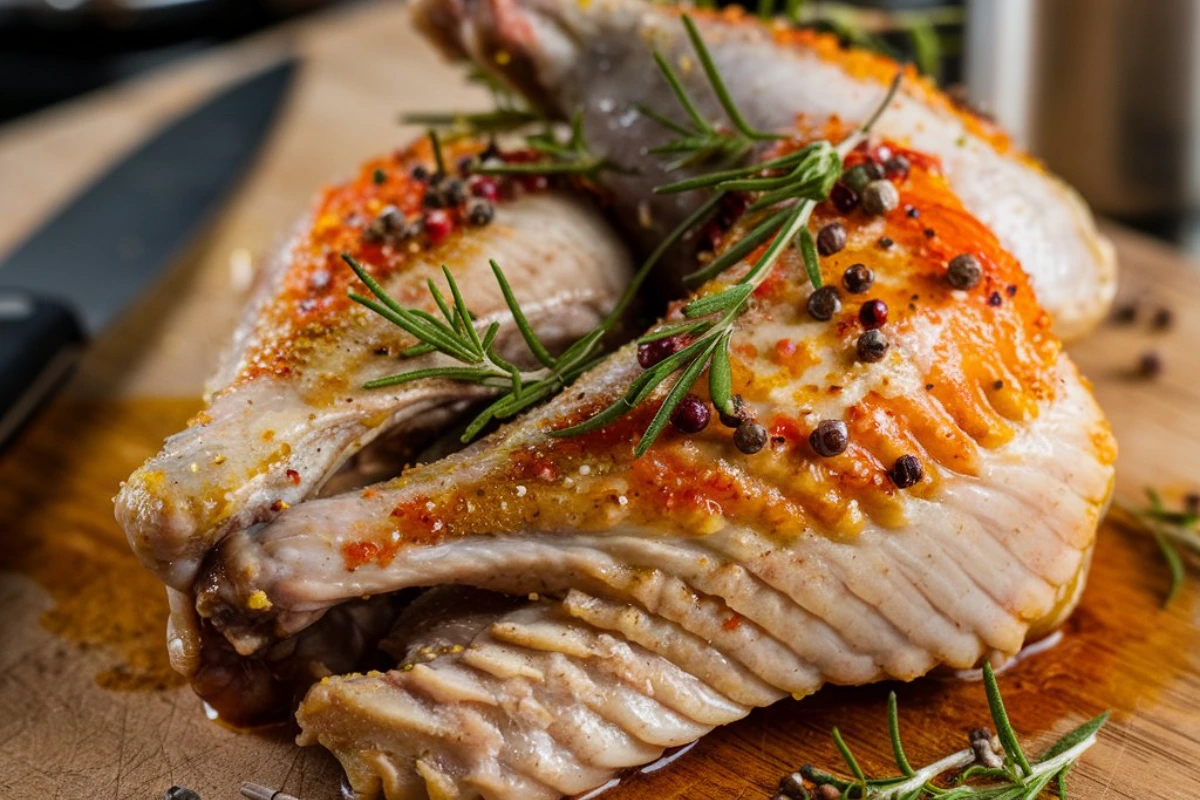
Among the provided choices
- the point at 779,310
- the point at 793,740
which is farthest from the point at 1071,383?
the point at 793,740

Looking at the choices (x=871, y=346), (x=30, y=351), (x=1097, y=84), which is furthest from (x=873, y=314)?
(x=1097, y=84)

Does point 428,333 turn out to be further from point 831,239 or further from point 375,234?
point 831,239

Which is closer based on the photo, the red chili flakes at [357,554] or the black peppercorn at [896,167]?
the red chili flakes at [357,554]

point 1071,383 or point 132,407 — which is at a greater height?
point 1071,383

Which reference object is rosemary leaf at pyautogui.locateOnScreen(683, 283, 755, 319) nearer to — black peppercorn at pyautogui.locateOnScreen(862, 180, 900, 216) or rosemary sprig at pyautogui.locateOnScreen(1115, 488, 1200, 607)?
black peppercorn at pyautogui.locateOnScreen(862, 180, 900, 216)

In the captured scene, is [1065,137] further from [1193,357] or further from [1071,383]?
[1071,383]

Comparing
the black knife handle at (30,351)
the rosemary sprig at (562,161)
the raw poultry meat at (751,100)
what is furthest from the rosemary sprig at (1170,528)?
the black knife handle at (30,351)

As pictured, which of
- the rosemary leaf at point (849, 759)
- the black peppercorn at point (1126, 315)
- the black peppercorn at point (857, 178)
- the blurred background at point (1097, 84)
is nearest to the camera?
the rosemary leaf at point (849, 759)

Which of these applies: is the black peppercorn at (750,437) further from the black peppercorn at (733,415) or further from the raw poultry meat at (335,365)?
the raw poultry meat at (335,365)
